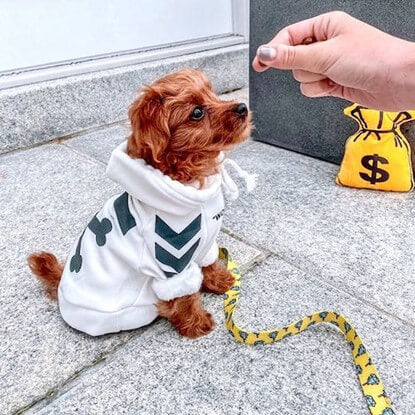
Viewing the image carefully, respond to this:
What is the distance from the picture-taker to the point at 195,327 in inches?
66.6

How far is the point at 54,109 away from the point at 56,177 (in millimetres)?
769

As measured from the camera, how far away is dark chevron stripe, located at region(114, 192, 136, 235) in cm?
153

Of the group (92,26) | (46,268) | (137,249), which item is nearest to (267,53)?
(137,249)

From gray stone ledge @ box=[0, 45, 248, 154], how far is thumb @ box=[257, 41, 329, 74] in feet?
7.34

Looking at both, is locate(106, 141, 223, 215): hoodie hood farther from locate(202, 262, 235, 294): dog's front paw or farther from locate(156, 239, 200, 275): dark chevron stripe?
locate(202, 262, 235, 294): dog's front paw

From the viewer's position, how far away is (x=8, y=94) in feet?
10.6

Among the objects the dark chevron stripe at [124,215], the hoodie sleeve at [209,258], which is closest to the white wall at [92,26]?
the dark chevron stripe at [124,215]

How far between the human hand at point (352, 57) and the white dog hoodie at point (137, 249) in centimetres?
48

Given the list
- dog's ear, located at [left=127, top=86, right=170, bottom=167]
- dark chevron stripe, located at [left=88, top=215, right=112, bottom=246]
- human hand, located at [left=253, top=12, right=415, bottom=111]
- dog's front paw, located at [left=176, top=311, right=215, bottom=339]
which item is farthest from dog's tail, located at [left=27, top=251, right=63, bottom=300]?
human hand, located at [left=253, top=12, right=415, bottom=111]

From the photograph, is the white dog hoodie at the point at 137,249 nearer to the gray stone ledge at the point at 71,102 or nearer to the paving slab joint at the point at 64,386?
the paving slab joint at the point at 64,386

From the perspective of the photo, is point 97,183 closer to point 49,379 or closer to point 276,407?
point 49,379

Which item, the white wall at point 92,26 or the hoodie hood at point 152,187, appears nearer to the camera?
the hoodie hood at point 152,187

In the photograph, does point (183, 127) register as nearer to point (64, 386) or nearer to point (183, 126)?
point (183, 126)

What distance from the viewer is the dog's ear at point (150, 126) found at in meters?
1.42
